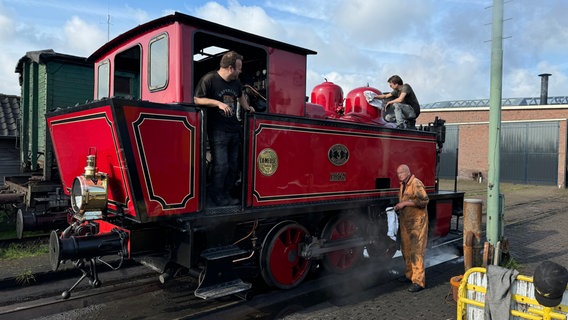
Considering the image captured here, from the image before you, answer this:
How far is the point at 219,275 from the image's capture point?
4355 mm

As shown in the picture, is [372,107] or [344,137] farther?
[372,107]

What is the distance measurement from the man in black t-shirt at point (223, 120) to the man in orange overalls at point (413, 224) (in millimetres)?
2262

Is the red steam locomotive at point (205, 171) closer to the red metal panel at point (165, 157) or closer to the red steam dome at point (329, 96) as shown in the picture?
the red metal panel at point (165, 157)

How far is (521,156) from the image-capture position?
25.6m

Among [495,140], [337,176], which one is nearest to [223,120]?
[337,176]

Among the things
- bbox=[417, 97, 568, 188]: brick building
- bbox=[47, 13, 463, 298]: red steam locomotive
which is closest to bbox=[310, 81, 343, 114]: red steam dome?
bbox=[47, 13, 463, 298]: red steam locomotive

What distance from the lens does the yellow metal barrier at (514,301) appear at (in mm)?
3273

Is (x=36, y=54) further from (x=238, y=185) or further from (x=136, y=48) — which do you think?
(x=238, y=185)

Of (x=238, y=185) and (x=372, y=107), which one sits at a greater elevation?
(x=372, y=107)

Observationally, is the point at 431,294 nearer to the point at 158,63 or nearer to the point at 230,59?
the point at 230,59

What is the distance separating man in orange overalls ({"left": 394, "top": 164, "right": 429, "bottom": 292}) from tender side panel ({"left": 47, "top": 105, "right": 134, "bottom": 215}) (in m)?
3.34

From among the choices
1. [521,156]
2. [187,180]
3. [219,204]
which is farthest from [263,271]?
[521,156]

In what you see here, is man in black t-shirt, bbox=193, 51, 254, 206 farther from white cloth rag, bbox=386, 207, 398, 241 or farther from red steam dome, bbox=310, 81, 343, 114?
red steam dome, bbox=310, 81, 343, 114

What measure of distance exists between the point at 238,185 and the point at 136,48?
6.49 feet
